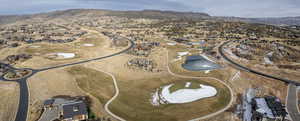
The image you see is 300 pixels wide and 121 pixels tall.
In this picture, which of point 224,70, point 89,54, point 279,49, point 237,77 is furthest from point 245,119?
point 279,49

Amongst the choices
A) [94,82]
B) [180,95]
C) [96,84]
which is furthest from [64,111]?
[180,95]

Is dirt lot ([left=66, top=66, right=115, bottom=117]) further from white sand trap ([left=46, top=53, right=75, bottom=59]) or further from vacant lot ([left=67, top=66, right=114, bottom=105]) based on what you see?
white sand trap ([left=46, top=53, right=75, bottom=59])

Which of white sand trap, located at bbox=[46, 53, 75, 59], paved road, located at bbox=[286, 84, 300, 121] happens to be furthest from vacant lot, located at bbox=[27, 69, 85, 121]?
paved road, located at bbox=[286, 84, 300, 121]

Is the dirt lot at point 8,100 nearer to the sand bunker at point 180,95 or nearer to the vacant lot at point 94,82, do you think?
the vacant lot at point 94,82

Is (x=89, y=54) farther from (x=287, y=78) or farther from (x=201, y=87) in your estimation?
(x=287, y=78)

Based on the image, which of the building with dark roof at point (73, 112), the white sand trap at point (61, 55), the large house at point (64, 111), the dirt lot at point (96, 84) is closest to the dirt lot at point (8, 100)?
the large house at point (64, 111)
